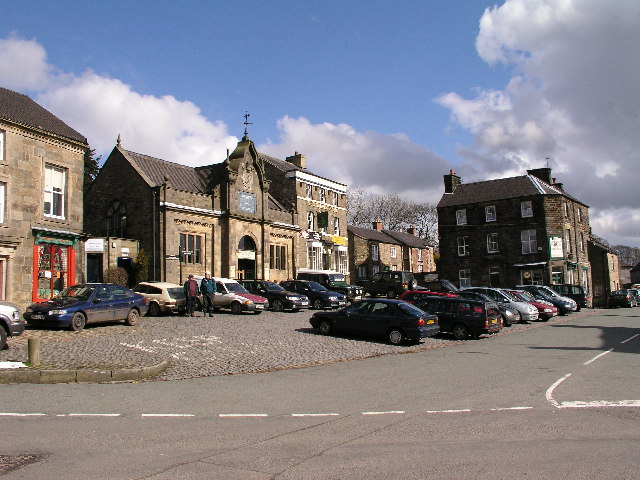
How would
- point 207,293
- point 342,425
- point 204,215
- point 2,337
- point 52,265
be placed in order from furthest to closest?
point 204,215
point 207,293
point 52,265
point 2,337
point 342,425

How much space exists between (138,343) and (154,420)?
8537 millimetres

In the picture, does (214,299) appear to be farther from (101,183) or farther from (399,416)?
(399,416)

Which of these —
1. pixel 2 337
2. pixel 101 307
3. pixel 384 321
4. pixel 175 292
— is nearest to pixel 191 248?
pixel 175 292

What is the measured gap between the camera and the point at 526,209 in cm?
5166

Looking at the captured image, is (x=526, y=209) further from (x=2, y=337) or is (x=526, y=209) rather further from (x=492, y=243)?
(x=2, y=337)

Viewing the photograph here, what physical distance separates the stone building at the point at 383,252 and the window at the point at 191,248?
2756 cm

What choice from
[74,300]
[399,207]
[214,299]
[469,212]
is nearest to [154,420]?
[74,300]

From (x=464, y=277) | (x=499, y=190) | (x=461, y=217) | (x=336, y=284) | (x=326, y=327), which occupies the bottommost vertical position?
(x=326, y=327)

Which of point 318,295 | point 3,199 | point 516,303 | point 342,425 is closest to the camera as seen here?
point 342,425

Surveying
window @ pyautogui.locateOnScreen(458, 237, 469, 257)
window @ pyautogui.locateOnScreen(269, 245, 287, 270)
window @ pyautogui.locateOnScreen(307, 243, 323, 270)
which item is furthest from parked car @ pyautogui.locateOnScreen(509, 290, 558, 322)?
window @ pyautogui.locateOnScreen(458, 237, 469, 257)

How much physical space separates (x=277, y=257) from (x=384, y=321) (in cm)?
2374

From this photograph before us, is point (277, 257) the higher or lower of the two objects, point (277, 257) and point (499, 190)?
the lower

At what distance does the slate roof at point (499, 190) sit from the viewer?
172ft

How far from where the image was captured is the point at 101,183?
36.1 m
